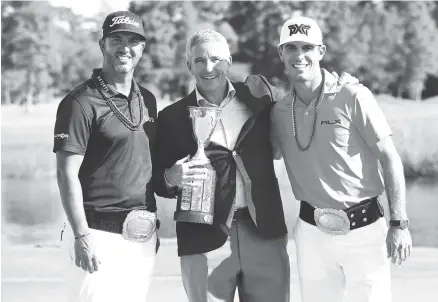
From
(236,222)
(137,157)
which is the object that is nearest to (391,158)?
(236,222)

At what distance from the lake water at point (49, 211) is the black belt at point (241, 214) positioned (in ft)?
22.9

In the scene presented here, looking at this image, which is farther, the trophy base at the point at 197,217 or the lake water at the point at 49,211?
the lake water at the point at 49,211

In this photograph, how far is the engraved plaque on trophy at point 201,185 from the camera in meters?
3.14

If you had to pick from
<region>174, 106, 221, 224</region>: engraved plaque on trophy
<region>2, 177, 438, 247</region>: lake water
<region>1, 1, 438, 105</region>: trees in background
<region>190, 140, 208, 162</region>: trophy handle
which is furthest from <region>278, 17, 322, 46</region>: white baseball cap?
<region>1, 1, 438, 105</region>: trees in background

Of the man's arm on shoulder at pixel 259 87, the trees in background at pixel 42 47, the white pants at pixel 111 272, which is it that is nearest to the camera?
the white pants at pixel 111 272

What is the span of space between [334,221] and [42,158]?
8.87m

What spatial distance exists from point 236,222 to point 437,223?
843 centimetres

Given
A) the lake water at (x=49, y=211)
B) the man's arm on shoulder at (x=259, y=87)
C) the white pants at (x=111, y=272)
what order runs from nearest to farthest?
1. the white pants at (x=111, y=272)
2. the man's arm on shoulder at (x=259, y=87)
3. the lake water at (x=49, y=211)

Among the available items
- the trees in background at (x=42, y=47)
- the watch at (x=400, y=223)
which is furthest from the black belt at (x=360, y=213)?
the trees in background at (x=42, y=47)

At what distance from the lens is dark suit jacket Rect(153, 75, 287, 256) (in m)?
3.22

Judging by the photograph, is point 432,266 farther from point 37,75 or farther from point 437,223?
point 37,75

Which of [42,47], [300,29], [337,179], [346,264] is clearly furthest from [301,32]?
[42,47]

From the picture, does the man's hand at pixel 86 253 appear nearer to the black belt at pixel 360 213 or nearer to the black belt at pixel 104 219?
the black belt at pixel 104 219

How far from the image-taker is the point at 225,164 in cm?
323
